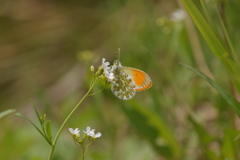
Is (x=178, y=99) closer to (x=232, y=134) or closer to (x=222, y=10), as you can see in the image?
(x=232, y=134)

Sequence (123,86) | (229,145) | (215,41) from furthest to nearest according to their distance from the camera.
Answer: (229,145) < (123,86) < (215,41)

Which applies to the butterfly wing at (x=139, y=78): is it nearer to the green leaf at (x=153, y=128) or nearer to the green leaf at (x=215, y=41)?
the green leaf at (x=215, y=41)

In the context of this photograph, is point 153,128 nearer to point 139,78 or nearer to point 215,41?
point 139,78

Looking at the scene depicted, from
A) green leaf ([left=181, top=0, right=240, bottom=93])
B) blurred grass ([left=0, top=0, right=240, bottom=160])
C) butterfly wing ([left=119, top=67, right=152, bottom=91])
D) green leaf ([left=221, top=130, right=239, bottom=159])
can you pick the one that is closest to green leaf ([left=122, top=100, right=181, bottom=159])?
blurred grass ([left=0, top=0, right=240, bottom=160])

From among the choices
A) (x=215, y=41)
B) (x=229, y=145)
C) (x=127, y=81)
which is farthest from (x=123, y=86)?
(x=229, y=145)

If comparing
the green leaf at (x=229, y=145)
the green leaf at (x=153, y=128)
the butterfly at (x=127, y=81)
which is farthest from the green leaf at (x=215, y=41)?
the green leaf at (x=153, y=128)

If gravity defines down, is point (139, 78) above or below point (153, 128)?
above

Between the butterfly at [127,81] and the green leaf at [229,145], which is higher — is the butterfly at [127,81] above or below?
above
